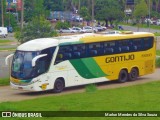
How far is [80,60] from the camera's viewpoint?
25094 mm

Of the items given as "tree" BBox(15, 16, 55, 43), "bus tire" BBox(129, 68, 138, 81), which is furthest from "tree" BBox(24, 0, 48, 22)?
→ "bus tire" BBox(129, 68, 138, 81)

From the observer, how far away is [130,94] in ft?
66.6

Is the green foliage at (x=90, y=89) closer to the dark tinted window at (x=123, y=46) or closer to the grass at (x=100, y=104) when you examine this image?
the grass at (x=100, y=104)

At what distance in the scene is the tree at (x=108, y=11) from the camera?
78.3 m

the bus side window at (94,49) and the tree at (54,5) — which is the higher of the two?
the tree at (54,5)

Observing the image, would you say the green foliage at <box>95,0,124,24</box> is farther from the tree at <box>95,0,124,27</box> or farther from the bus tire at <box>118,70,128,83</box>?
the bus tire at <box>118,70,128,83</box>

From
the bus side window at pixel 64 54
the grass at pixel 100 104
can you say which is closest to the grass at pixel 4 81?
the bus side window at pixel 64 54

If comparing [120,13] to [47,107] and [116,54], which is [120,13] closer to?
[116,54]

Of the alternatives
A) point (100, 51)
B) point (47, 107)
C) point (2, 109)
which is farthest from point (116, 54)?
point (2, 109)

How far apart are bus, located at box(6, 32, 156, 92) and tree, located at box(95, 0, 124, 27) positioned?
49579 mm

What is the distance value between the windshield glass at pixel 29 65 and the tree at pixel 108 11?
55241 millimetres

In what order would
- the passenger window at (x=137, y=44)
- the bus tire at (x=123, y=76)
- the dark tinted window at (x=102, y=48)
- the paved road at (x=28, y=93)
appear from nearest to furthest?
1. the paved road at (x=28, y=93)
2. the dark tinted window at (x=102, y=48)
3. the bus tire at (x=123, y=76)
4. the passenger window at (x=137, y=44)

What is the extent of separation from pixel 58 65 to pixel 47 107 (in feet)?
23.7

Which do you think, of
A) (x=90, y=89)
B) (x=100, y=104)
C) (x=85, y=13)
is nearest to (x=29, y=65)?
(x=90, y=89)
